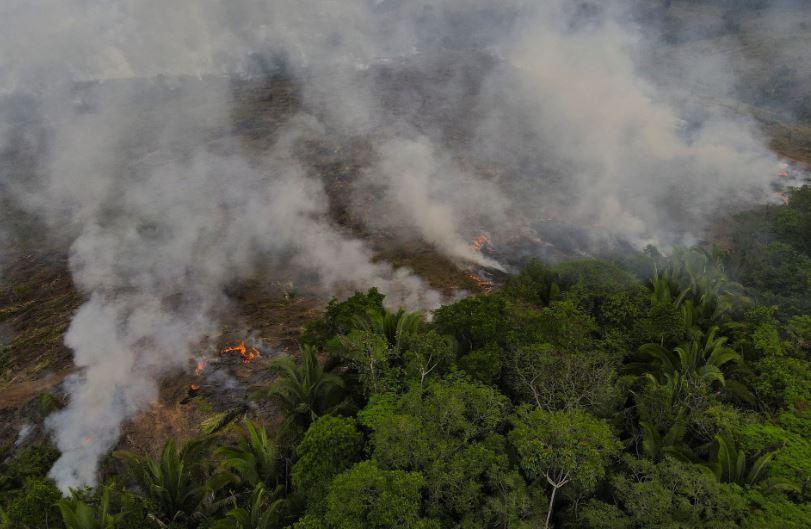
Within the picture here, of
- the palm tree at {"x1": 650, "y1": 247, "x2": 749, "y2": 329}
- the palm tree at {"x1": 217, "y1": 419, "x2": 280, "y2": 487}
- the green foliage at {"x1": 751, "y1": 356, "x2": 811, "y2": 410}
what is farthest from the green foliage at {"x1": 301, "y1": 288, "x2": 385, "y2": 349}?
the green foliage at {"x1": 751, "y1": 356, "x2": 811, "y2": 410}

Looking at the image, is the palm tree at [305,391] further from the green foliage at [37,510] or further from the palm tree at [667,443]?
the palm tree at [667,443]

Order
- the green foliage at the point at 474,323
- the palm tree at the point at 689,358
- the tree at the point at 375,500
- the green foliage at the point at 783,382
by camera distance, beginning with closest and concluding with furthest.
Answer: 1. the tree at the point at 375,500
2. the green foliage at the point at 783,382
3. the green foliage at the point at 474,323
4. the palm tree at the point at 689,358

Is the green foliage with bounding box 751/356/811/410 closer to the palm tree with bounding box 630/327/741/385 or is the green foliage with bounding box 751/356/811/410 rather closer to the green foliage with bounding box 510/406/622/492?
the palm tree with bounding box 630/327/741/385

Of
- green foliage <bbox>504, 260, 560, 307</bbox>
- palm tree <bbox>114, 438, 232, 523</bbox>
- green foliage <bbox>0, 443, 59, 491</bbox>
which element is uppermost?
green foliage <bbox>504, 260, 560, 307</bbox>

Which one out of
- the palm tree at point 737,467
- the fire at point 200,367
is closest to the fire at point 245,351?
the fire at point 200,367

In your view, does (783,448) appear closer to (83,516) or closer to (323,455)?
(323,455)

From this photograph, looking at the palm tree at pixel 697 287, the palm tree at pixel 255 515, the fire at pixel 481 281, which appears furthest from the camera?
the fire at pixel 481 281
